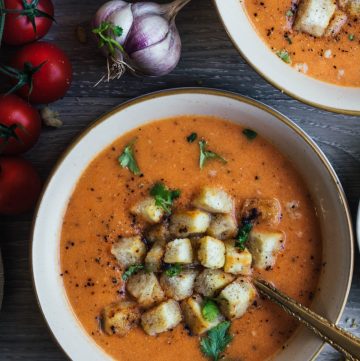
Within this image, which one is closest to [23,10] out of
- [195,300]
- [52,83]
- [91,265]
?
[52,83]

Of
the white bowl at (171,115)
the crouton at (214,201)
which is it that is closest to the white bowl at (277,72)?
the white bowl at (171,115)

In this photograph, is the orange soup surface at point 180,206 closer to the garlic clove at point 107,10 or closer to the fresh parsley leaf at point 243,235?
the fresh parsley leaf at point 243,235

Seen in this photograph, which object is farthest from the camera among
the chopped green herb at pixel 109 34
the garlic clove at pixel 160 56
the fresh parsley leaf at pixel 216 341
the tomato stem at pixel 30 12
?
the fresh parsley leaf at pixel 216 341

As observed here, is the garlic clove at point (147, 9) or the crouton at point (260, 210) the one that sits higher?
the garlic clove at point (147, 9)

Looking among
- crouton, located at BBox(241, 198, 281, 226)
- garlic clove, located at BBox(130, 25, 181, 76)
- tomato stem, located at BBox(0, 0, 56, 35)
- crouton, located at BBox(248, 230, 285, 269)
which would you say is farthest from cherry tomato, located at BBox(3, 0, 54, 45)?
crouton, located at BBox(248, 230, 285, 269)

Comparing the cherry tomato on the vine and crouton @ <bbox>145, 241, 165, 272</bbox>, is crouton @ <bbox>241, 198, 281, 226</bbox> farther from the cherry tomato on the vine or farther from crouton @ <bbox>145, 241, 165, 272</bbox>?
the cherry tomato on the vine

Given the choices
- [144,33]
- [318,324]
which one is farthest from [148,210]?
[318,324]

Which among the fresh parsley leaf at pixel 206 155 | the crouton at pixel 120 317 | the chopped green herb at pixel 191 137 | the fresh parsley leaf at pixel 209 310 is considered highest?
the chopped green herb at pixel 191 137
